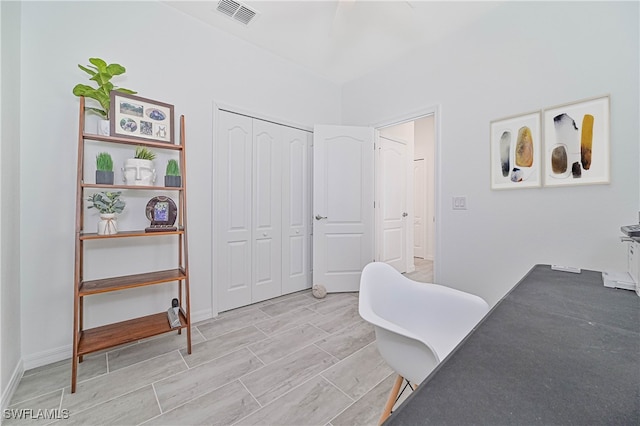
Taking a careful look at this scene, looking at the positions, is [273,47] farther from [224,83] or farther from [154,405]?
[154,405]

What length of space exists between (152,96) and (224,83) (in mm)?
692

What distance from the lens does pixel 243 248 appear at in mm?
2729

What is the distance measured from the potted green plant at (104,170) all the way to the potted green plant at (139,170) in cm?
11

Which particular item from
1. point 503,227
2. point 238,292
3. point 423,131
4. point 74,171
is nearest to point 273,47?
point 74,171

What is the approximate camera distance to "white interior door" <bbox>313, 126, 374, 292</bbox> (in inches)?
124

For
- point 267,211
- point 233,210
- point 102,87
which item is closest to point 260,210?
point 267,211

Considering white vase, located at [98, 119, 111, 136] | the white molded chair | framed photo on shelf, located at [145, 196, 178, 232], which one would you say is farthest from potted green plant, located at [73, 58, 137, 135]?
the white molded chair

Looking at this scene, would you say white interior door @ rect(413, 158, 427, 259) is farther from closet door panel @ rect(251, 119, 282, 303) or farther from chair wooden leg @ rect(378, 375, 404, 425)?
chair wooden leg @ rect(378, 375, 404, 425)

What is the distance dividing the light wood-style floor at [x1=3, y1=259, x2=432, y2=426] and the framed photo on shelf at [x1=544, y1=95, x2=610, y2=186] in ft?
6.35

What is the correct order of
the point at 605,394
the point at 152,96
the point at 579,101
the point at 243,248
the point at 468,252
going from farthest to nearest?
the point at 243,248 < the point at 468,252 < the point at 152,96 < the point at 579,101 < the point at 605,394

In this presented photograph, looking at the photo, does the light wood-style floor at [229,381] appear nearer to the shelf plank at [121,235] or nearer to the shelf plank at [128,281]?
the shelf plank at [128,281]

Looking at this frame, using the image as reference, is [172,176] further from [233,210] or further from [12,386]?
[12,386]

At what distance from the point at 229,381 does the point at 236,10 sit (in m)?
2.95

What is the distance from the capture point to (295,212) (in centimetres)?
317
